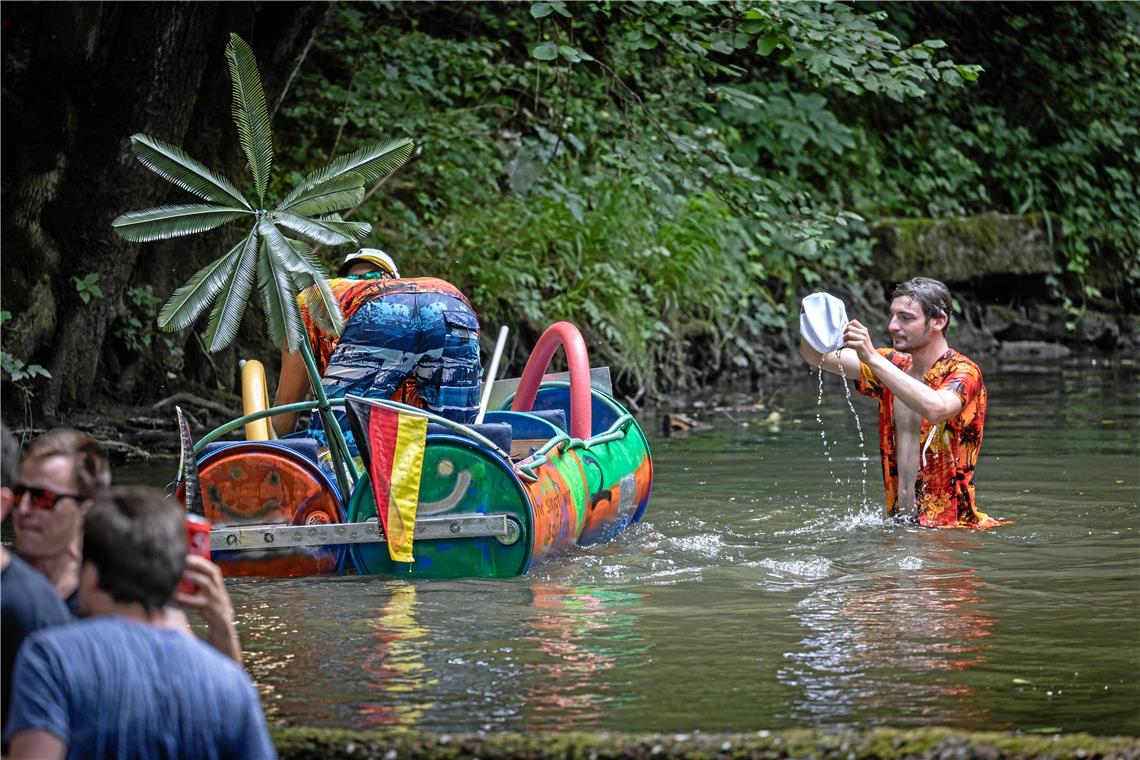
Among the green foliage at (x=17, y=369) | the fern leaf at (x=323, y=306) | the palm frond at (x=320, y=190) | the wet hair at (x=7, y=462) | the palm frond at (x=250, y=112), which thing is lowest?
the wet hair at (x=7, y=462)

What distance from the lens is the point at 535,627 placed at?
5.82m

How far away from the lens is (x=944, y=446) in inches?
290

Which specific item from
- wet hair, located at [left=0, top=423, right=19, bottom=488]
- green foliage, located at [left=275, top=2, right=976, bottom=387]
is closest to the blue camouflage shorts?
wet hair, located at [left=0, top=423, right=19, bottom=488]

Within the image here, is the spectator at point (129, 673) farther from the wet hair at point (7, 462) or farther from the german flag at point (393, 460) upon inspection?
the german flag at point (393, 460)

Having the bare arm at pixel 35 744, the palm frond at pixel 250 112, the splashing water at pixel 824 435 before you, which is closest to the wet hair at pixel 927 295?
the splashing water at pixel 824 435

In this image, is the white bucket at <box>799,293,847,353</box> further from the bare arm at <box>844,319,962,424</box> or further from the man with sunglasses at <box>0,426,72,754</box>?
the man with sunglasses at <box>0,426,72,754</box>

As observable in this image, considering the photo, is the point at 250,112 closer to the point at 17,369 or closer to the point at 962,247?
the point at 17,369

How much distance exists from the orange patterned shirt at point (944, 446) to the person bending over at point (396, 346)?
1891mm

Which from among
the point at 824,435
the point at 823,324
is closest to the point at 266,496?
the point at 823,324

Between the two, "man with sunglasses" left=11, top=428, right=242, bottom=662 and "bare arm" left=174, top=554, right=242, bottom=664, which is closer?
"bare arm" left=174, top=554, right=242, bottom=664

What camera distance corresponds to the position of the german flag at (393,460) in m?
6.26

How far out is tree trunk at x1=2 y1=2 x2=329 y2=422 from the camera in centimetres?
1012

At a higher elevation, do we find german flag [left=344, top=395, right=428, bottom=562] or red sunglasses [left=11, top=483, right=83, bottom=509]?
red sunglasses [left=11, top=483, right=83, bottom=509]

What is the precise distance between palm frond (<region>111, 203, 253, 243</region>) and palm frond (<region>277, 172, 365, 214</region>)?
17cm
